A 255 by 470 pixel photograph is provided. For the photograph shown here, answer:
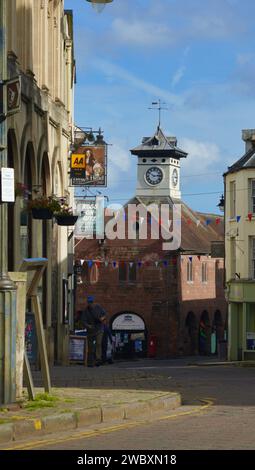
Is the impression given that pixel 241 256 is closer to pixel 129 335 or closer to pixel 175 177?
pixel 129 335

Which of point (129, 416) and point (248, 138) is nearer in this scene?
point (129, 416)

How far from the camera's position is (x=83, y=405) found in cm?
1518

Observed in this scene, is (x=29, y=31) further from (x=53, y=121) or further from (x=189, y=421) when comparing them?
(x=189, y=421)

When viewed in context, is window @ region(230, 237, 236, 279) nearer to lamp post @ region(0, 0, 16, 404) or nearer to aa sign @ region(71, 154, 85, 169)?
aa sign @ region(71, 154, 85, 169)

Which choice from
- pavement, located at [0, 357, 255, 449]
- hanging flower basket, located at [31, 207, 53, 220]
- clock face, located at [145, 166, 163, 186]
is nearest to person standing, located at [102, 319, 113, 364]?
hanging flower basket, located at [31, 207, 53, 220]

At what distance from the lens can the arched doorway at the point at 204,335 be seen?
83.9 m

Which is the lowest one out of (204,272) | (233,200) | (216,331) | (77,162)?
(216,331)

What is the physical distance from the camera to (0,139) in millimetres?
14797

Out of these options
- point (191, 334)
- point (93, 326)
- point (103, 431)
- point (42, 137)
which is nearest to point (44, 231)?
point (42, 137)

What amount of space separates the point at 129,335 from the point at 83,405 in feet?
215

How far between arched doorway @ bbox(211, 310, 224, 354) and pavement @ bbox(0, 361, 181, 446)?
64.6 m

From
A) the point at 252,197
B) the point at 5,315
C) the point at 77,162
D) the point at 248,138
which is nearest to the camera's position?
the point at 5,315

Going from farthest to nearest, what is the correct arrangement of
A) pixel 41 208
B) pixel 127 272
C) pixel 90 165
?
pixel 127 272
pixel 90 165
pixel 41 208

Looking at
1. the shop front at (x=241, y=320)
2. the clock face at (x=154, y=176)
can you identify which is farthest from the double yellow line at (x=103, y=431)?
the clock face at (x=154, y=176)
